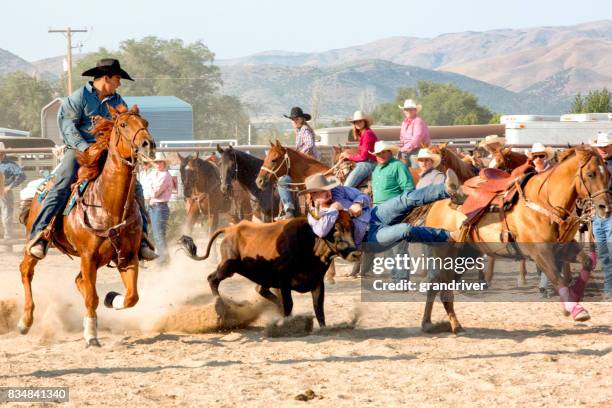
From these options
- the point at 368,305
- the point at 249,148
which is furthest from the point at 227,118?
the point at 368,305

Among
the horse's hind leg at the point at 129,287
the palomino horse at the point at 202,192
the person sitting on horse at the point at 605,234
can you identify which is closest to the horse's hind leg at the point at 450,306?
the horse's hind leg at the point at 129,287

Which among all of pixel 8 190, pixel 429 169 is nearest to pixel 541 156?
pixel 429 169

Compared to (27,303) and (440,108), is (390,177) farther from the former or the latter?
(440,108)

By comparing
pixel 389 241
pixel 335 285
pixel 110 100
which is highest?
pixel 110 100

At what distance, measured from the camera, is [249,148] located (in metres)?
17.0

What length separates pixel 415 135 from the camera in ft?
41.9

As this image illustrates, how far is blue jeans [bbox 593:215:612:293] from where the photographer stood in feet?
36.1

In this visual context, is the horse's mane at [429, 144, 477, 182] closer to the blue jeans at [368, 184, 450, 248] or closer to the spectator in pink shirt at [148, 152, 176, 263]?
the blue jeans at [368, 184, 450, 248]

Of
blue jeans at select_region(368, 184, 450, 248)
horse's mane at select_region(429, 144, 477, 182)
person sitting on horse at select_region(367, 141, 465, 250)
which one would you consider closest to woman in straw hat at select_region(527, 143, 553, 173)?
horse's mane at select_region(429, 144, 477, 182)

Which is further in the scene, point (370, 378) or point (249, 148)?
Result: point (249, 148)

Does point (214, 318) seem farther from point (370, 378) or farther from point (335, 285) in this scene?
point (335, 285)

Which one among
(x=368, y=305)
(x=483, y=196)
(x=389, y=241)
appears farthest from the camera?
(x=368, y=305)

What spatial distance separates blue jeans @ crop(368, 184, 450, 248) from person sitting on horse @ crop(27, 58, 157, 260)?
2.05 meters

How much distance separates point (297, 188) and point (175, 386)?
6.75 meters
